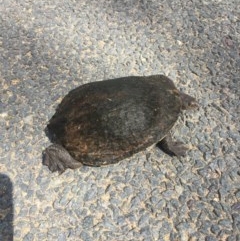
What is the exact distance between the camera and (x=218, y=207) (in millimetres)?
3033

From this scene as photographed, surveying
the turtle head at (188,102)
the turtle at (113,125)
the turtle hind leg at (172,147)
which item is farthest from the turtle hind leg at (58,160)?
the turtle head at (188,102)

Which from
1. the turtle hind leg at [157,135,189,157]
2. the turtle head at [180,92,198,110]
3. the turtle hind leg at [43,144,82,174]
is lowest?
the turtle hind leg at [43,144,82,174]

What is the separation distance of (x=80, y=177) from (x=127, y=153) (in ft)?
1.73

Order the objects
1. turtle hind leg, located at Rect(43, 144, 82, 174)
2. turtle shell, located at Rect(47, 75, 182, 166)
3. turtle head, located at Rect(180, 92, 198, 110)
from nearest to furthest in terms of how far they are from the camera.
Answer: turtle shell, located at Rect(47, 75, 182, 166) < turtle hind leg, located at Rect(43, 144, 82, 174) < turtle head, located at Rect(180, 92, 198, 110)

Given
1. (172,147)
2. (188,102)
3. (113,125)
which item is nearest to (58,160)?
(113,125)

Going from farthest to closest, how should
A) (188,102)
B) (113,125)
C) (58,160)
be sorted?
(188,102)
(58,160)
(113,125)

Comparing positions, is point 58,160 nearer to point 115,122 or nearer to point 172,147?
point 115,122

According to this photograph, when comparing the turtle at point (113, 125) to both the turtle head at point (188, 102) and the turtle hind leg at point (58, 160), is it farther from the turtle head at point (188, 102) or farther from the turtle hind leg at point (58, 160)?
the turtle head at point (188, 102)

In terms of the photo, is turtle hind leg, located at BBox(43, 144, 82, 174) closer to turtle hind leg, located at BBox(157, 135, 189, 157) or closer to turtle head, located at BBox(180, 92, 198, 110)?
turtle hind leg, located at BBox(157, 135, 189, 157)

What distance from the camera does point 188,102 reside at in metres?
3.70

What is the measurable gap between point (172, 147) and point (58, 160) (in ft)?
3.69

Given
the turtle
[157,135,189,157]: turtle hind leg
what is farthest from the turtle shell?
[157,135,189,157]: turtle hind leg

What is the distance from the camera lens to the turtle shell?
3211 millimetres

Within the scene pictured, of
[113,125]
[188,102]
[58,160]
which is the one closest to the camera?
[113,125]
